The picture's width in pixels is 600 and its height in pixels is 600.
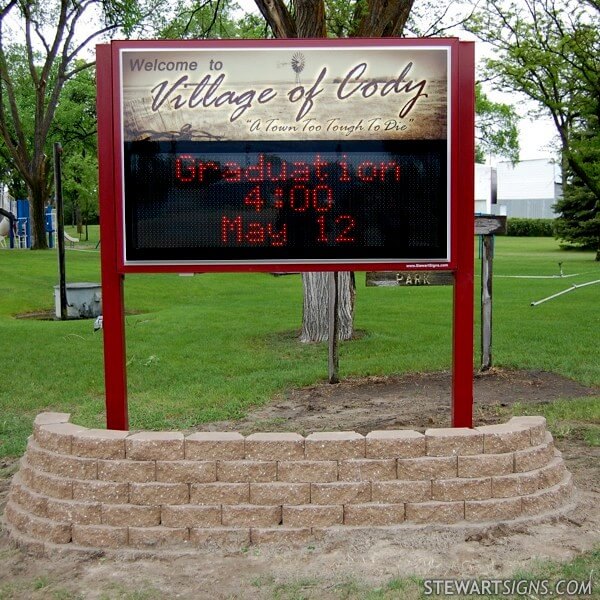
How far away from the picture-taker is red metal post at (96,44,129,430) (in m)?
5.83

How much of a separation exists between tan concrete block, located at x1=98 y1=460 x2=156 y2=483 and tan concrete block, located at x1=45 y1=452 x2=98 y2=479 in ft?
0.17

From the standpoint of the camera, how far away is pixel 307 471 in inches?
204

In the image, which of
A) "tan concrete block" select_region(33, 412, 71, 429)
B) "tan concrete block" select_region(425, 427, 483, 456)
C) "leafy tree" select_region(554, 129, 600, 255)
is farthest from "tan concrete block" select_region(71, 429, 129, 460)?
"leafy tree" select_region(554, 129, 600, 255)

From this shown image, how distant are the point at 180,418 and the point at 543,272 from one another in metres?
21.4

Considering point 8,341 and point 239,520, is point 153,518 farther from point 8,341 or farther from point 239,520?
point 8,341

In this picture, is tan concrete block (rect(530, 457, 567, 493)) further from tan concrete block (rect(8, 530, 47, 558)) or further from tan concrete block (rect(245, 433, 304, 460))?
tan concrete block (rect(8, 530, 47, 558))

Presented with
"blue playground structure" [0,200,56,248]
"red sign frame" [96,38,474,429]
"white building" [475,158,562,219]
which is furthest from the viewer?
"white building" [475,158,562,219]

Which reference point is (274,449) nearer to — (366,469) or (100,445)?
(366,469)

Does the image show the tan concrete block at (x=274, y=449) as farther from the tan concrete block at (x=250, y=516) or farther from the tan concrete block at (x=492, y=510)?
the tan concrete block at (x=492, y=510)

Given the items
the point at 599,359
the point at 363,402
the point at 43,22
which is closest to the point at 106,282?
the point at 363,402

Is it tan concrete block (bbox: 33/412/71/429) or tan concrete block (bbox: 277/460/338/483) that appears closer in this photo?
tan concrete block (bbox: 277/460/338/483)

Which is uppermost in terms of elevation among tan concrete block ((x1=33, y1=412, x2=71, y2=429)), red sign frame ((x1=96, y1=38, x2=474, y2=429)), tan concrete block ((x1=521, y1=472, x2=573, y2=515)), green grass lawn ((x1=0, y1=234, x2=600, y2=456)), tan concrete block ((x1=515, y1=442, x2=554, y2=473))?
red sign frame ((x1=96, y1=38, x2=474, y2=429))

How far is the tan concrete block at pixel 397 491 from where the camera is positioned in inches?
→ 205

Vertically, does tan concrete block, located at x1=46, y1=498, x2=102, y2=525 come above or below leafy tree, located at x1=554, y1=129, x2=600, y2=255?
below
